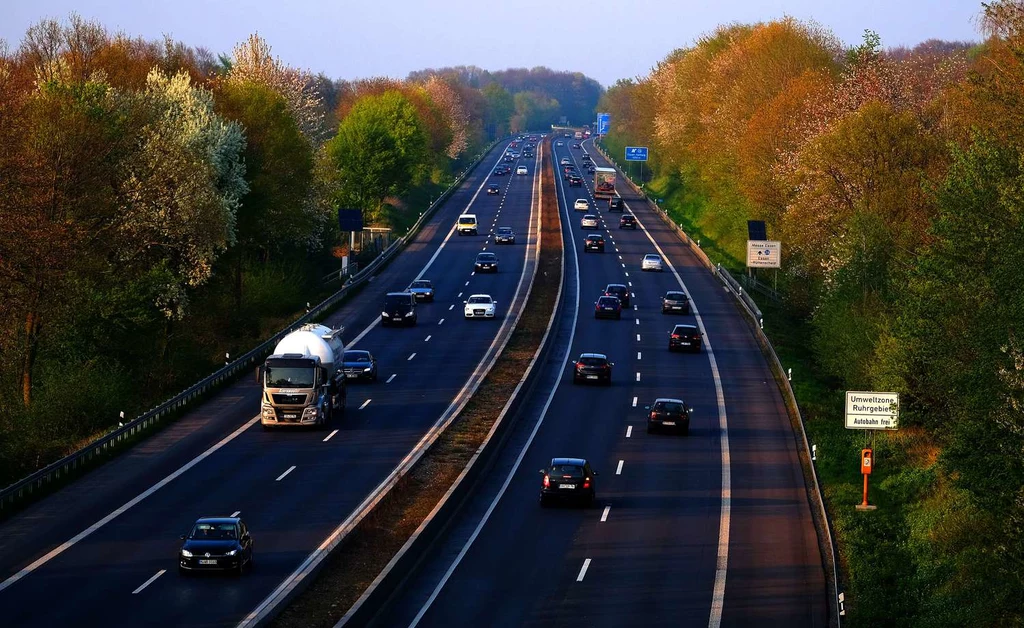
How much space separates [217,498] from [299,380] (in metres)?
9.49

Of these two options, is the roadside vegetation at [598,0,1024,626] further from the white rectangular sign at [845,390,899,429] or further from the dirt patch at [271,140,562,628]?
the dirt patch at [271,140,562,628]

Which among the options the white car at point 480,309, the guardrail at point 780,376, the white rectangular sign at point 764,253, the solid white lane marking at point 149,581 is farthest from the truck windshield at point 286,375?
the white rectangular sign at point 764,253

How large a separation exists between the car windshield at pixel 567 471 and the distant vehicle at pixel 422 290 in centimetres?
4442

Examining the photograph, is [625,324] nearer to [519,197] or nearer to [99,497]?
[99,497]

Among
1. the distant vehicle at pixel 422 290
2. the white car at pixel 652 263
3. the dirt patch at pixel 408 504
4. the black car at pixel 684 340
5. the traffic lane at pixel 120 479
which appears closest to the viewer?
the dirt patch at pixel 408 504

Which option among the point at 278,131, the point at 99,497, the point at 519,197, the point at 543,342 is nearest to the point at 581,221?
the point at 519,197

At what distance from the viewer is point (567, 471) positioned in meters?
39.1

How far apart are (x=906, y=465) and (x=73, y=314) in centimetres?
3516

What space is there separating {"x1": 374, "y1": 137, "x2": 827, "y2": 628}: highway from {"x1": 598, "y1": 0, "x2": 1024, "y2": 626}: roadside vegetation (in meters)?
1.93

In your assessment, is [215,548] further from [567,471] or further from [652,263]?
[652,263]

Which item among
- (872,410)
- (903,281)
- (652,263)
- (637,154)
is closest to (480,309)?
(652,263)

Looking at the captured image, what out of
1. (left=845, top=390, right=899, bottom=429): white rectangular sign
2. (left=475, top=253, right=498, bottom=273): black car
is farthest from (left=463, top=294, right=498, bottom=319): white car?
(left=845, top=390, right=899, bottom=429): white rectangular sign

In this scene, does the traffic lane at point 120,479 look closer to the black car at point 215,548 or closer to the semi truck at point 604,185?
the black car at point 215,548

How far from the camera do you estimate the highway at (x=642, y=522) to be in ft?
99.2
